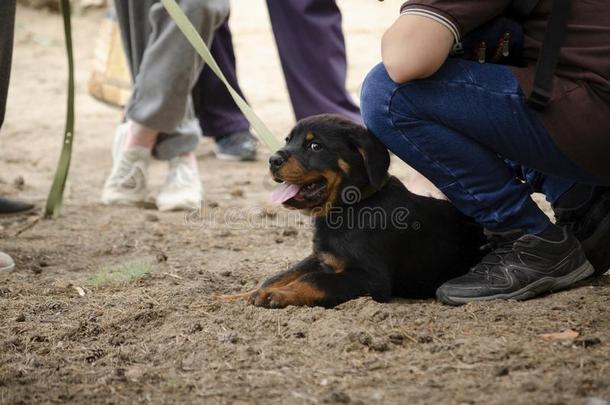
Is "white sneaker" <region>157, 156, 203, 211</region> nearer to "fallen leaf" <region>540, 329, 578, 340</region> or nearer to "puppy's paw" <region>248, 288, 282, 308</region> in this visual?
"puppy's paw" <region>248, 288, 282, 308</region>

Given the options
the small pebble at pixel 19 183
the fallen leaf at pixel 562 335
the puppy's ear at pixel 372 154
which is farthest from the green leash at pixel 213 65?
the small pebble at pixel 19 183

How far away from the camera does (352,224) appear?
3.69 meters

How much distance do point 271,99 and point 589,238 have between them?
6.46 metres

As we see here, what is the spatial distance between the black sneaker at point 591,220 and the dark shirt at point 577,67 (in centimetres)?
57

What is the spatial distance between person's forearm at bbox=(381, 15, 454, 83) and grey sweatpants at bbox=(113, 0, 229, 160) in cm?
205

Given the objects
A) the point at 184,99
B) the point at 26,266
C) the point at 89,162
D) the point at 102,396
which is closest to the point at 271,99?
the point at 89,162

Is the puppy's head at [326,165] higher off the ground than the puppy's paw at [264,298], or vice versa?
the puppy's head at [326,165]

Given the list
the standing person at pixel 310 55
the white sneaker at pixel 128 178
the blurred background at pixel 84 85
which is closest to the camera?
the white sneaker at pixel 128 178

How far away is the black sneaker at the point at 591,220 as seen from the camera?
383cm

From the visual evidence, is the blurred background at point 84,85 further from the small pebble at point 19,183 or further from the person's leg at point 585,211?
the person's leg at point 585,211

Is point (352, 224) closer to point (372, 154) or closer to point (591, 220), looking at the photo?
point (372, 154)

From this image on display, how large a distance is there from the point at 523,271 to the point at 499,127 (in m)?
0.56

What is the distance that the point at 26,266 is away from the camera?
462 cm

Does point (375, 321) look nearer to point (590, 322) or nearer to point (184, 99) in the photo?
point (590, 322)
